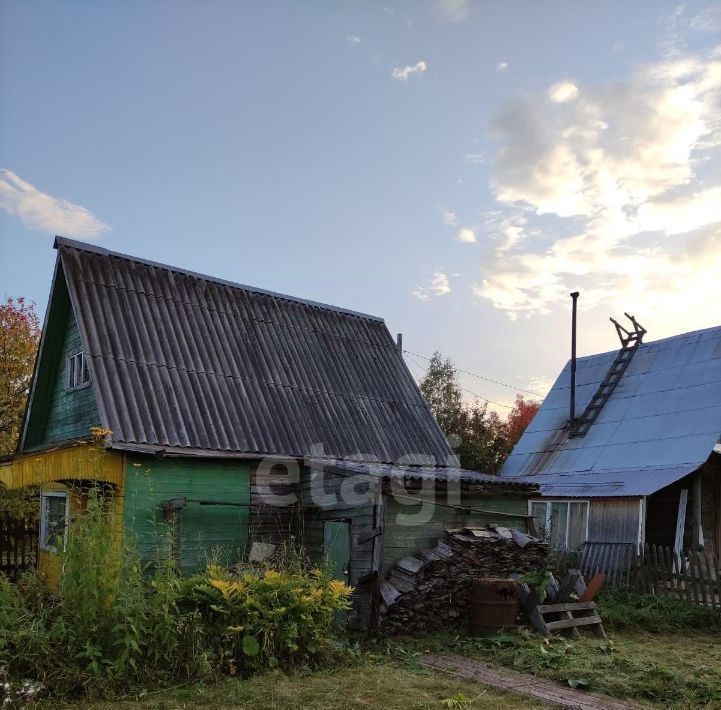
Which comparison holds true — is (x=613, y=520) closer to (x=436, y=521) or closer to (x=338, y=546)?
(x=436, y=521)

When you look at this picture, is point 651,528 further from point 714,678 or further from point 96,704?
point 96,704

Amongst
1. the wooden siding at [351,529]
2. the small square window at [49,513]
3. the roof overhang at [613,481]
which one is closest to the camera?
the wooden siding at [351,529]

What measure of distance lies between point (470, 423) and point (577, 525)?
18.7 metres

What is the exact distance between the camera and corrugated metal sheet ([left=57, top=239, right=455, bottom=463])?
12.2 meters

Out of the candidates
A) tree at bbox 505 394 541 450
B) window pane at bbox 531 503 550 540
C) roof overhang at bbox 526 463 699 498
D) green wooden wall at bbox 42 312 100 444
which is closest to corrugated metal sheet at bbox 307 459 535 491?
roof overhang at bbox 526 463 699 498

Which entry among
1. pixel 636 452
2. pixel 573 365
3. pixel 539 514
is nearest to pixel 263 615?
pixel 539 514

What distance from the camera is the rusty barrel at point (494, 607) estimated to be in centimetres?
1007

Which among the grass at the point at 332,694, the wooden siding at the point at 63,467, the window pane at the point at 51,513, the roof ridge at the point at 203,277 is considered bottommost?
the grass at the point at 332,694

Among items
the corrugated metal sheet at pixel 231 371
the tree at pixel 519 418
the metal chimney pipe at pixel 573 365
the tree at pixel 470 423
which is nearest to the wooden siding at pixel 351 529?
the corrugated metal sheet at pixel 231 371

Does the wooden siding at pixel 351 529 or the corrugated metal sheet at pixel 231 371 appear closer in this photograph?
the wooden siding at pixel 351 529

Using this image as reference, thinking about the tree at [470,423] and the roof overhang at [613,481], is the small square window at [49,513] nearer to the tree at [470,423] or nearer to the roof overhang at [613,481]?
the roof overhang at [613,481]

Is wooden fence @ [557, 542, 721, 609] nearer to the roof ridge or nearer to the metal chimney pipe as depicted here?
the metal chimney pipe

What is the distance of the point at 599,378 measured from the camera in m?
22.2

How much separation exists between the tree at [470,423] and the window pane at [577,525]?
1455 centimetres
